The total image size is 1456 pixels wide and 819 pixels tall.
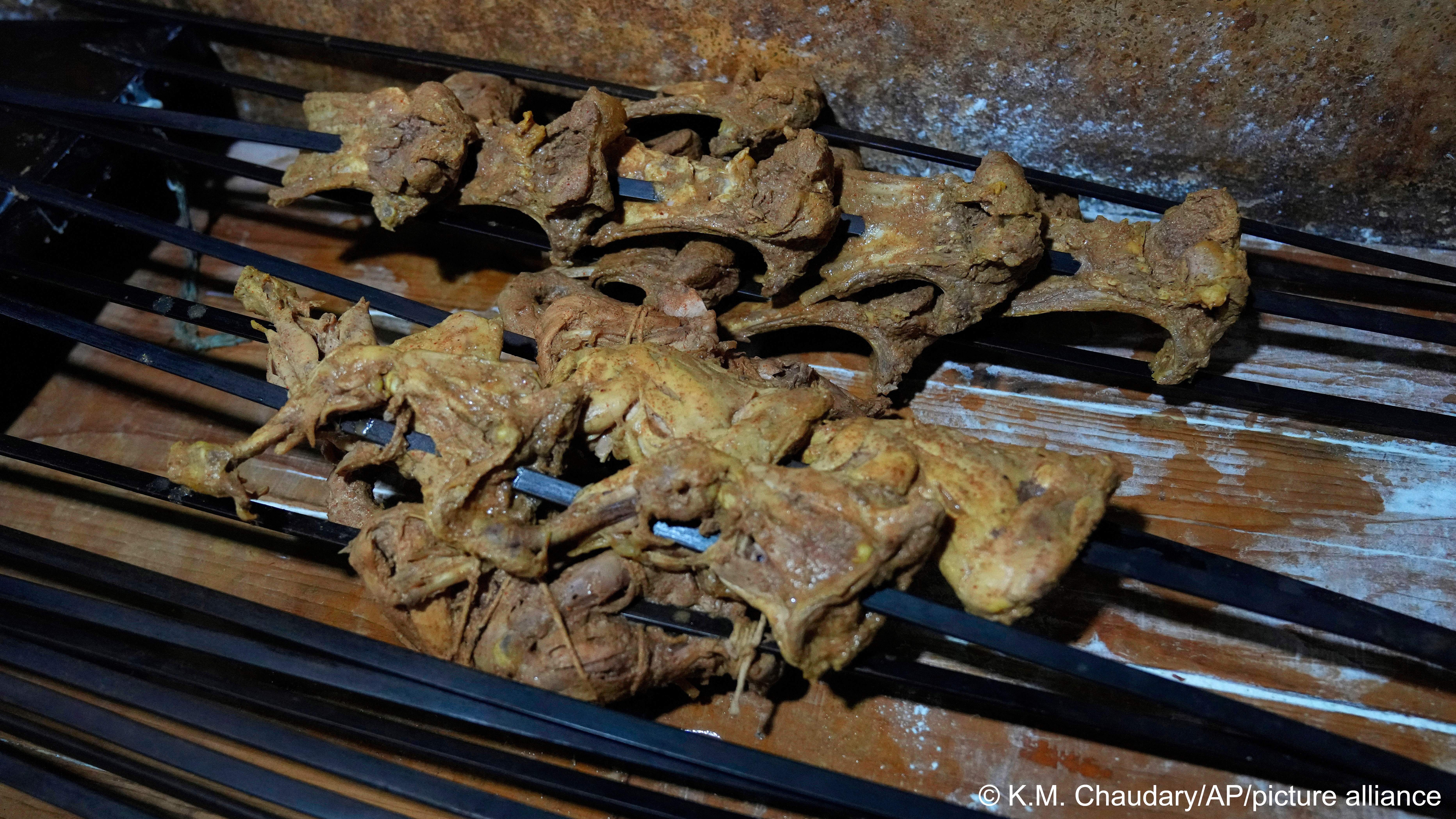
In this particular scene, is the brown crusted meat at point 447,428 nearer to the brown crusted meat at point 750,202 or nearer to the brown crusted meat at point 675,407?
the brown crusted meat at point 675,407

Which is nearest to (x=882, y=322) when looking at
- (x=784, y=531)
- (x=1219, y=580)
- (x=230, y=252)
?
(x=784, y=531)

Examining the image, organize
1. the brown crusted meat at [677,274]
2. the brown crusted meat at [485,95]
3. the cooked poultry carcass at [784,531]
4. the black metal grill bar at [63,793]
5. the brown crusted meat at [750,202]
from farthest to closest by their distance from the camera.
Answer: the brown crusted meat at [485,95] < the brown crusted meat at [677,274] < the brown crusted meat at [750,202] < the black metal grill bar at [63,793] < the cooked poultry carcass at [784,531]

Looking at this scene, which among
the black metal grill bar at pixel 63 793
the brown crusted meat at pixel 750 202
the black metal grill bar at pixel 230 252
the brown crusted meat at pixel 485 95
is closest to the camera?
the black metal grill bar at pixel 63 793

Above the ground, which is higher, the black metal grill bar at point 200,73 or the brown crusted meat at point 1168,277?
the black metal grill bar at point 200,73

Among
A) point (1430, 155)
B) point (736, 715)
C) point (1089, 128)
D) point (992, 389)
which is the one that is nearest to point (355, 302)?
point (736, 715)

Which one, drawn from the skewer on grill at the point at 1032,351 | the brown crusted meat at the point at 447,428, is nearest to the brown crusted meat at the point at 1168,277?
the skewer on grill at the point at 1032,351

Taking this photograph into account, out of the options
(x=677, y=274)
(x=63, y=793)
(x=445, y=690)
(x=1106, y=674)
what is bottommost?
(x=63, y=793)

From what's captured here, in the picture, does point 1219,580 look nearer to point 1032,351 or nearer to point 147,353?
point 1032,351
